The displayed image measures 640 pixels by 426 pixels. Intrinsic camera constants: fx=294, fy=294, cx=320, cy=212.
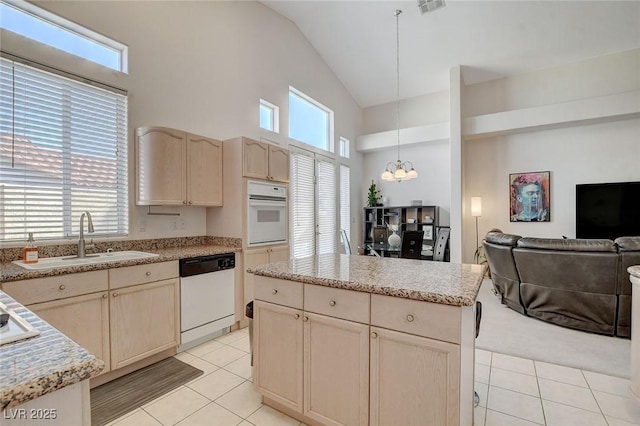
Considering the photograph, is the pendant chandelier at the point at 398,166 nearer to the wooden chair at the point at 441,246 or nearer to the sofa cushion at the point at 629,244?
the wooden chair at the point at 441,246

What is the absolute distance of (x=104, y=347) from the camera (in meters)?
2.22

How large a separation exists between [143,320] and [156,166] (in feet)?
4.80

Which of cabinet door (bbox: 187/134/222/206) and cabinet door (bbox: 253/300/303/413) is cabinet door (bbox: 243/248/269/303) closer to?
cabinet door (bbox: 187/134/222/206)

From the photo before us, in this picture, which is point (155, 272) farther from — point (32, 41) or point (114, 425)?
point (32, 41)

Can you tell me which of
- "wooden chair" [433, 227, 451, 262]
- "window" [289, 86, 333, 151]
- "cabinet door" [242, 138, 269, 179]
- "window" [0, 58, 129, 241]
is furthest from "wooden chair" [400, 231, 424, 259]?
"window" [0, 58, 129, 241]

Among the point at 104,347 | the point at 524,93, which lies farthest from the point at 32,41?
the point at 524,93

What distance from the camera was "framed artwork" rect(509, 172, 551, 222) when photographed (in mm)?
5621

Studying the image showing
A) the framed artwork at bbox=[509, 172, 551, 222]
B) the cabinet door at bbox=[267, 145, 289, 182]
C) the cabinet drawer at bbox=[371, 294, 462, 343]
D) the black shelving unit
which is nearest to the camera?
the cabinet drawer at bbox=[371, 294, 462, 343]

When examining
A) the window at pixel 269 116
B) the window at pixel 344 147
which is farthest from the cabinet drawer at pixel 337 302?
the window at pixel 344 147

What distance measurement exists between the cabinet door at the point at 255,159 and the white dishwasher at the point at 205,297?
3.27 ft

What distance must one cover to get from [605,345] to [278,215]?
3.71m

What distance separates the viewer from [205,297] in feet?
9.77

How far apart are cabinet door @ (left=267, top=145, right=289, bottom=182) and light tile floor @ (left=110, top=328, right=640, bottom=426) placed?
2.18 metres

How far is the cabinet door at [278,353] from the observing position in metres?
1.80
